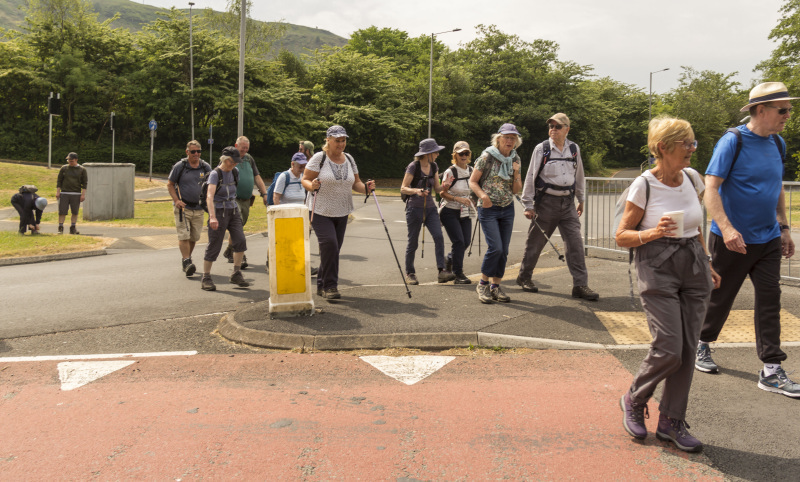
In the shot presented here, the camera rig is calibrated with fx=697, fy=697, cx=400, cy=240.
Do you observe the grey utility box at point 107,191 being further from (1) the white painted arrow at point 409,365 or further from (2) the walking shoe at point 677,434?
(2) the walking shoe at point 677,434

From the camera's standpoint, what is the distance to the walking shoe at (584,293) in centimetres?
739

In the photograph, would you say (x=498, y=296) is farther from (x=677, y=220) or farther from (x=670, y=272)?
(x=677, y=220)

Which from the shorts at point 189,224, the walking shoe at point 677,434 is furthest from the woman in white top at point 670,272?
the shorts at point 189,224

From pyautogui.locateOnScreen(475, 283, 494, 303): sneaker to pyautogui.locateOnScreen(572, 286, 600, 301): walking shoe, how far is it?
0.98m

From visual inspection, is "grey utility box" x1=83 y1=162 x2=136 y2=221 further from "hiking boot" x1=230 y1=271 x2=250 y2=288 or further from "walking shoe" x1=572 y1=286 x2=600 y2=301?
"walking shoe" x1=572 y1=286 x2=600 y2=301

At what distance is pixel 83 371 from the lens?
5289 millimetres

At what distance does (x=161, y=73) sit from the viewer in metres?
45.8

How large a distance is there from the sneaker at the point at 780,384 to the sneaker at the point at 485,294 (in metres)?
2.93

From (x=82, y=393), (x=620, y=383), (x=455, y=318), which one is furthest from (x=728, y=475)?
(x=82, y=393)

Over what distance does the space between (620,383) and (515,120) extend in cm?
4857

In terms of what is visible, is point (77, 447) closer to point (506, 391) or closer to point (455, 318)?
point (506, 391)

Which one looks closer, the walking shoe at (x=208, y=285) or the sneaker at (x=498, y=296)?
the sneaker at (x=498, y=296)

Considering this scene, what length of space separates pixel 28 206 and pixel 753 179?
14408mm

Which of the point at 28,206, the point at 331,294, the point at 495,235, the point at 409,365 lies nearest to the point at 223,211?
the point at 331,294
